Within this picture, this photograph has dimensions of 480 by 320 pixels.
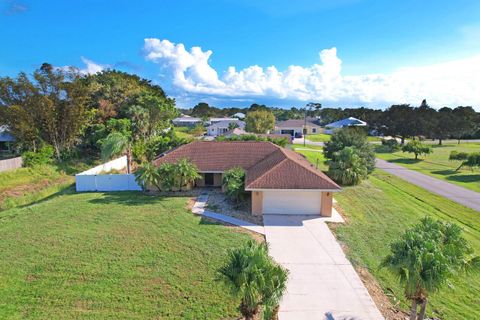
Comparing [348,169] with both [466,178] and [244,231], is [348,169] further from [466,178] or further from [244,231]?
[466,178]

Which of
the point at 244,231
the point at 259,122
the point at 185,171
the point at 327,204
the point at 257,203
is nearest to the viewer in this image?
the point at 244,231

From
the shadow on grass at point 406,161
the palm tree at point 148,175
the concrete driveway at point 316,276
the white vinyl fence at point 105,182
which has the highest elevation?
the palm tree at point 148,175

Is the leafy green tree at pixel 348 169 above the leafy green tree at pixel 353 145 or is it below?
below

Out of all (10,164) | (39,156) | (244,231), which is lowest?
(244,231)

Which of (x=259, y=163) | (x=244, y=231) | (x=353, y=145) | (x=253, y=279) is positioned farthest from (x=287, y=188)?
(x=353, y=145)

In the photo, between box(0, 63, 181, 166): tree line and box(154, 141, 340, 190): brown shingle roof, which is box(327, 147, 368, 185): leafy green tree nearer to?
box(154, 141, 340, 190): brown shingle roof

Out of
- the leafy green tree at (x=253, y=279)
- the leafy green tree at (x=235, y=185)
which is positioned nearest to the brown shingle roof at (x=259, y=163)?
the leafy green tree at (x=235, y=185)

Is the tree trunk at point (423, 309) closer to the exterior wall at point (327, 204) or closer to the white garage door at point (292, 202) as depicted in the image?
the exterior wall at point (327, 204)

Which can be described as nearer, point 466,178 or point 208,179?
point 208,179
